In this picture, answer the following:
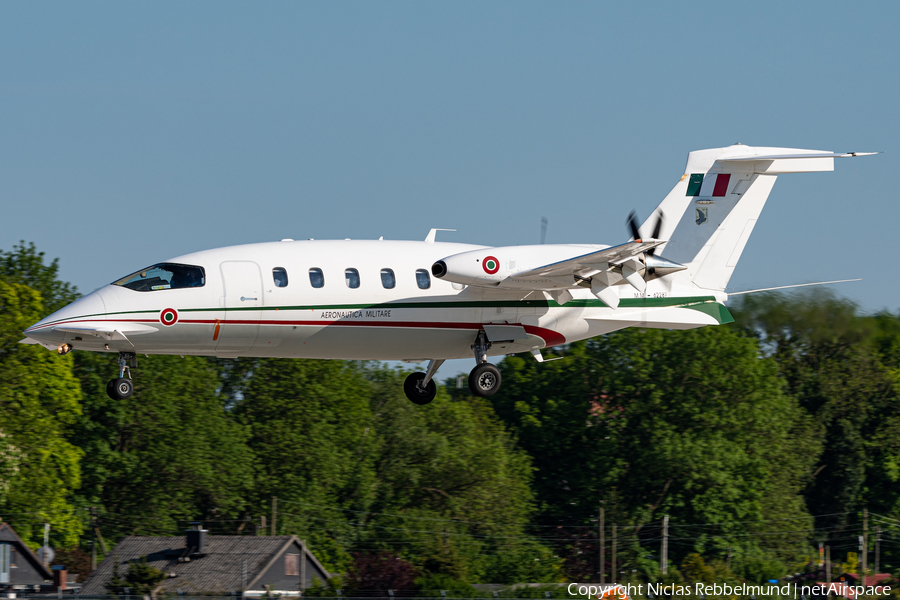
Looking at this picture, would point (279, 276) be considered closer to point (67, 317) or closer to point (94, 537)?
point (67, 317)

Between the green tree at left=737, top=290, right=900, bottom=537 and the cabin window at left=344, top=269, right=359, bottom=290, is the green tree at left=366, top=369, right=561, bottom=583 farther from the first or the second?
the cabin window at left=344, top=269, right=359, bottom=290

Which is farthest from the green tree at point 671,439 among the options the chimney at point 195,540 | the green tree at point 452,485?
the chimney at point 195,540

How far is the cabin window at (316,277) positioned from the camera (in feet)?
84.2

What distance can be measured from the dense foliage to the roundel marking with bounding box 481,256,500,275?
33829 mm

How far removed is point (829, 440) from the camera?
8650 cm

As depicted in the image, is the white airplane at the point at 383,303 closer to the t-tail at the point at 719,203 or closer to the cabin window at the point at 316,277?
the cabin window at the point at 316,277

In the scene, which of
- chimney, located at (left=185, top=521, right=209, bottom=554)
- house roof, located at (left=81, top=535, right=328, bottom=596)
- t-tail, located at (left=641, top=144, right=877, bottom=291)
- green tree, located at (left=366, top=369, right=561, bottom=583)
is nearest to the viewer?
t-tail, located at (left=641, top=144, right=877, bottom=291)

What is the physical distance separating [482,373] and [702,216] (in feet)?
27.4

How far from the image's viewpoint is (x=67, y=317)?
2392cm

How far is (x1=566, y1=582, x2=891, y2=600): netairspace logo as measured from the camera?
4984 cm

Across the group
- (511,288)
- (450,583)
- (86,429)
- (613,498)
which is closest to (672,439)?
(613,498)

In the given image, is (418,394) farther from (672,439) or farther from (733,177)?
(672,439)

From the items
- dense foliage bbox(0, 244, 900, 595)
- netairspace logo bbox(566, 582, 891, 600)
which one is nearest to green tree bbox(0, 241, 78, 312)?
dense foliage bbox(0, 244, 900, 595)

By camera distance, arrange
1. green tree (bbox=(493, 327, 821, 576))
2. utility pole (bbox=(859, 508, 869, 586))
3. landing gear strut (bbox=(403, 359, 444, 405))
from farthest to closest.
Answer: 1. green tree (bbox=(493, 327, 821, 576))
2. utility pole (bbox=(859, 508, 869, 586))
3. landing gear strut (bbox=(403, 359, 444, 405))
